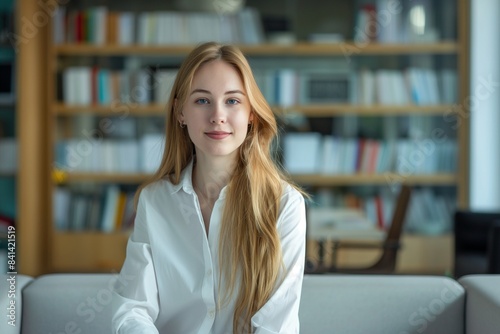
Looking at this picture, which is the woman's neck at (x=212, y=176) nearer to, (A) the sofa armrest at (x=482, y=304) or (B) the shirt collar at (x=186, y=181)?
(B) the shirt collar at (x=186, y=181)

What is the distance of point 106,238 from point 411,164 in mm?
2314

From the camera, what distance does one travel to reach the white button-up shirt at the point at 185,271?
2016 mm

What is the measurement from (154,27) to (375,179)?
197 cm

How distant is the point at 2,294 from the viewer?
85.7 inches

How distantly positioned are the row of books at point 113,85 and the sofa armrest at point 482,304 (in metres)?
3.99

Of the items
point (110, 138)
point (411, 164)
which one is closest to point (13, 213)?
point (110, 138)

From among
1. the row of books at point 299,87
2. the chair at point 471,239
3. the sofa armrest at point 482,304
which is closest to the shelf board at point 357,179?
the row of books at point 299,87

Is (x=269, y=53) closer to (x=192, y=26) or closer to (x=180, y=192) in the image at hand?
(x=192, y=26)

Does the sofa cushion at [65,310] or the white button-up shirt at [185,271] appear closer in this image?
the white button-up shirt at [185,271]

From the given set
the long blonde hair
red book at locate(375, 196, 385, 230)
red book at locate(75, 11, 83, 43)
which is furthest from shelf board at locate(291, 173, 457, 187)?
the long blonde hair

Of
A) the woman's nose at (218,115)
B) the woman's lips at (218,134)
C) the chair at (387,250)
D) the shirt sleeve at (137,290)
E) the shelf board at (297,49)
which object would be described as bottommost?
the chair at (387,250)

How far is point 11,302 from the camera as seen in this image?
7.18ft

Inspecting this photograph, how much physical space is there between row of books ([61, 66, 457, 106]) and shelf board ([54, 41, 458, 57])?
132 millimetres

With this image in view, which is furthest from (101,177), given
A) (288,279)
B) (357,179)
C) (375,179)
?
(288,279)
